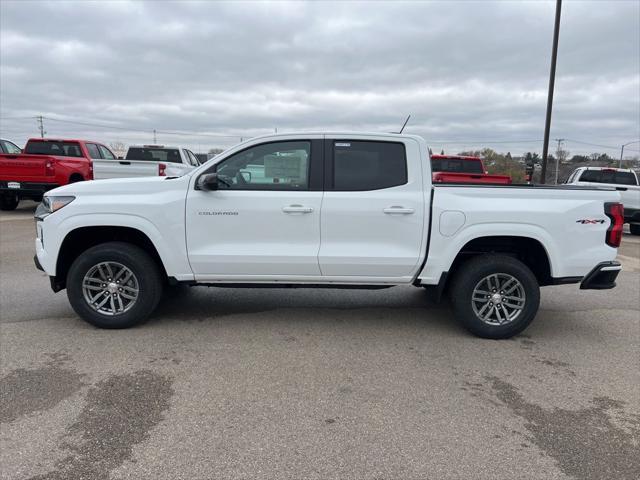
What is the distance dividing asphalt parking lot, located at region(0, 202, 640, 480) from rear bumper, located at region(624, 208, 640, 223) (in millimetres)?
9105

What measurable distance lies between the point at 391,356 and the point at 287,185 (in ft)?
6.03

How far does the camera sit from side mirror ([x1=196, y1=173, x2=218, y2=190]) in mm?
4629

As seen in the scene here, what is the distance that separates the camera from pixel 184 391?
3697mm

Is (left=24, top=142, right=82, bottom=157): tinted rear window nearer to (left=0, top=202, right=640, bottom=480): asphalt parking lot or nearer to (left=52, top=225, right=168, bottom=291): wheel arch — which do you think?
(left=0, top=202, right=640, bottom=480): asphalt parking lot

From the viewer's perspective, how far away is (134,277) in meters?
4.88

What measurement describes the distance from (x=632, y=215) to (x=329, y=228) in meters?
12.1

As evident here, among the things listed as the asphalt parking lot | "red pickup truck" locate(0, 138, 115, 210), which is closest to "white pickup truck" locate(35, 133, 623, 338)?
the asphalt parking lot

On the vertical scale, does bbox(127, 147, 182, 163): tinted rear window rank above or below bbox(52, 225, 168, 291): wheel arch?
above

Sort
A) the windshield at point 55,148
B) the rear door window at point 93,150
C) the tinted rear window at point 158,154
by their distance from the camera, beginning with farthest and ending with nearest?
the tinted rear window at point 158,154 < the rear door window at point 93,150 < the windshield at point 55,148

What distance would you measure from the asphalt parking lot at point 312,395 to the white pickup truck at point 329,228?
500 mm

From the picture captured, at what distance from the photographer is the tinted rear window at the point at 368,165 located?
4836mm

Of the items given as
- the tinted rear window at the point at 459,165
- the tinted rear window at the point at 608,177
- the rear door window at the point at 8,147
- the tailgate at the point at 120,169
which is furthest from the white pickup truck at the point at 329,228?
the rear door window at the point at 8,147

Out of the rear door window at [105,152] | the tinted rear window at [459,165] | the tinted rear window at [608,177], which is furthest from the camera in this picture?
the rear door window at [105,152]

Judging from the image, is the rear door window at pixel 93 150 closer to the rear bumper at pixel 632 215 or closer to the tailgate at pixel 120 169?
the tailgate at pixel 120 169
